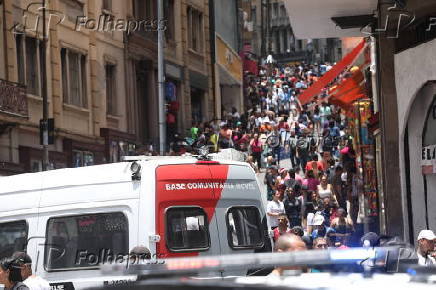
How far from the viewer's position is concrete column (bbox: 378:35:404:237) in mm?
20625

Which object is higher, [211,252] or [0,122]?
[0,122]

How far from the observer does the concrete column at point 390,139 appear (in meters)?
20.6

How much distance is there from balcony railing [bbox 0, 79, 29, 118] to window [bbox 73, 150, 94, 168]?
4.65 m

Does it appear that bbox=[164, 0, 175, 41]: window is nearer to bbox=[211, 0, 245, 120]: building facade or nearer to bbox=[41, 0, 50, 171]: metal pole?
bbox=[211, 0, 245, 120]: building facade

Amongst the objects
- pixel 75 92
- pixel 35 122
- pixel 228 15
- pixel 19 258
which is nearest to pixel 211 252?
pixel 19 258

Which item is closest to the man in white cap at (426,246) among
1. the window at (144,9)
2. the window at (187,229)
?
the window at (187,229)

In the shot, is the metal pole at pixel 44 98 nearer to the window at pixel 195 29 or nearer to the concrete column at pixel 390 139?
the concrete column at pixel 390 139

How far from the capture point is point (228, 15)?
62.4 metres

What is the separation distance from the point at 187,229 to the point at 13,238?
2.17 metres

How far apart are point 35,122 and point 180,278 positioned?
28.5 meters

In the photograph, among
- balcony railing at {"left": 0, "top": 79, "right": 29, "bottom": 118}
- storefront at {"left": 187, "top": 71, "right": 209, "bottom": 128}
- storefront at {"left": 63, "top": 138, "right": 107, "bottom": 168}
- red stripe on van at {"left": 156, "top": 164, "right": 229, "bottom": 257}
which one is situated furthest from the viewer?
storefront at {"left": 187, "top": 71, "right": 209, "bottom": 128}

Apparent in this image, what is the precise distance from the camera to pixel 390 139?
20.9 meters

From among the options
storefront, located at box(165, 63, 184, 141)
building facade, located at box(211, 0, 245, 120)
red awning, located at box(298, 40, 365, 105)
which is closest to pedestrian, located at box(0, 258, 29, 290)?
red awning, located at box(298, 40, 365, 105)

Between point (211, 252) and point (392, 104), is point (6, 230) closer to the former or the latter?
point (211, 252)
